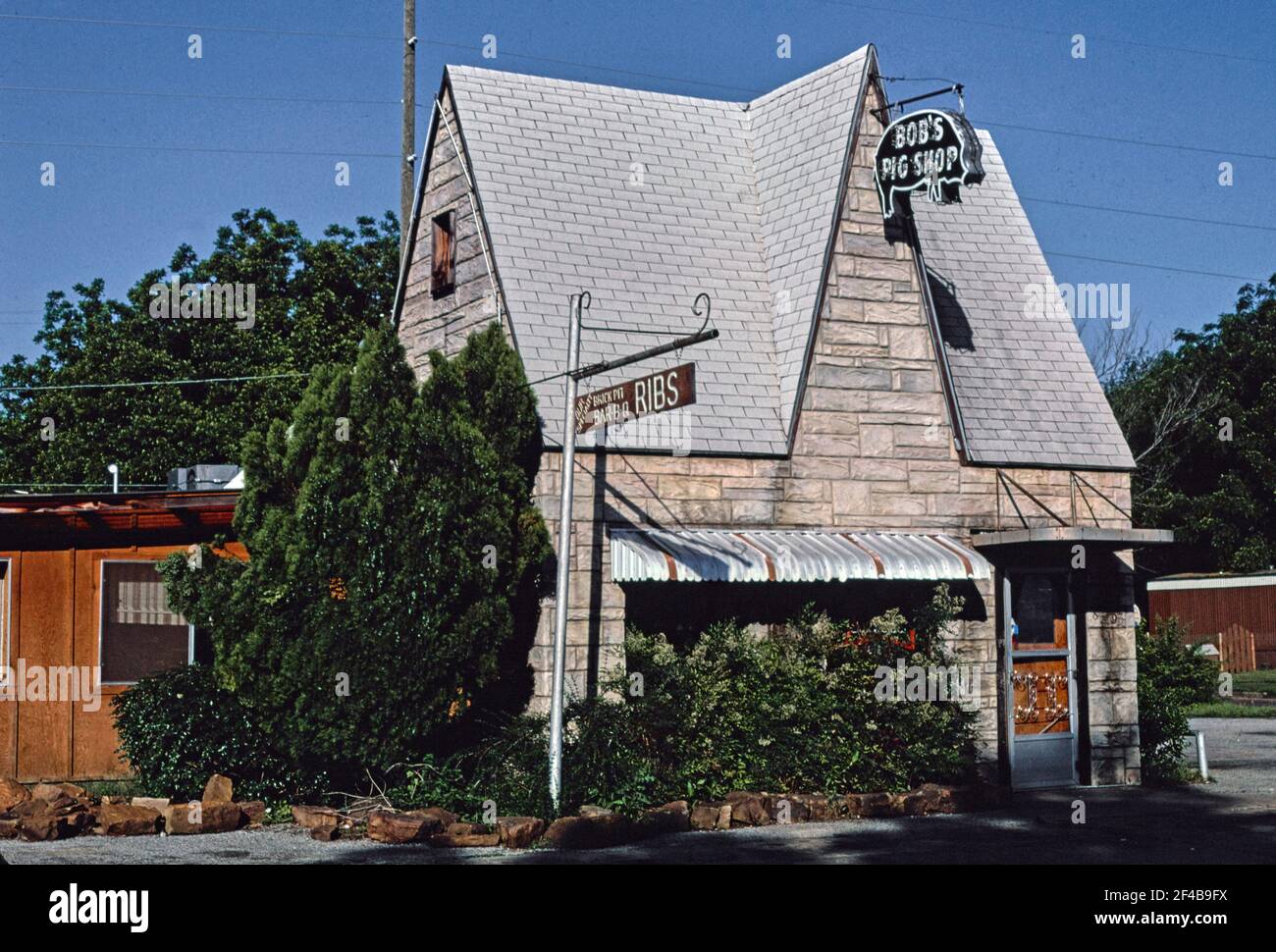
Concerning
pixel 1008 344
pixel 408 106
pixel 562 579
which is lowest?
pixel 562 579

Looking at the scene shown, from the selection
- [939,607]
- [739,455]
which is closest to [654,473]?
[739,455]

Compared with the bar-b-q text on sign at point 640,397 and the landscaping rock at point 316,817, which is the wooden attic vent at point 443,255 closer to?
the bar-b-q text on sign at point 640,397

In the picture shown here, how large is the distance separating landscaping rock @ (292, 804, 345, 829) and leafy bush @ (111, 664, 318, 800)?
2.06ft

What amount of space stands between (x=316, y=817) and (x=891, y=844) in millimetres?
5024

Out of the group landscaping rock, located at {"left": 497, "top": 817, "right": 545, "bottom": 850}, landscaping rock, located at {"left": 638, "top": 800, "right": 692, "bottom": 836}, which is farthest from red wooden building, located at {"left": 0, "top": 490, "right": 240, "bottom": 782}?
landscaping rock, located at {"left": 638, "top": 800, "right": 692, "bottom": 836}

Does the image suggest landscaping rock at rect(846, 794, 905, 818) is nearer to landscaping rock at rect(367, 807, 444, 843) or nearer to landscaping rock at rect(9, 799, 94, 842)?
landscaping rock at rect(367, 807, 444, 843)

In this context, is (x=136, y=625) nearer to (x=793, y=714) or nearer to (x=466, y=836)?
(x=466, y=836)

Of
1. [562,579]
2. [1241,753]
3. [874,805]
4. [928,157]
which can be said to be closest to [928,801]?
[874,805]

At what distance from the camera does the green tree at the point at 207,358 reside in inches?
1294

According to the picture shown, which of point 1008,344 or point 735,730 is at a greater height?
point 1008,344

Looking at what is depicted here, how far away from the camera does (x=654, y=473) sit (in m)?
15.5

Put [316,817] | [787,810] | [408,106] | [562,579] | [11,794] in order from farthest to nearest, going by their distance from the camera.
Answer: [408,106], [787,810], [11,794], [562,579], [316,817]

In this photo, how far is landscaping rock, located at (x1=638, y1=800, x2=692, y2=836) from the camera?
1351cm

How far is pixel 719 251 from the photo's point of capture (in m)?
17.6
